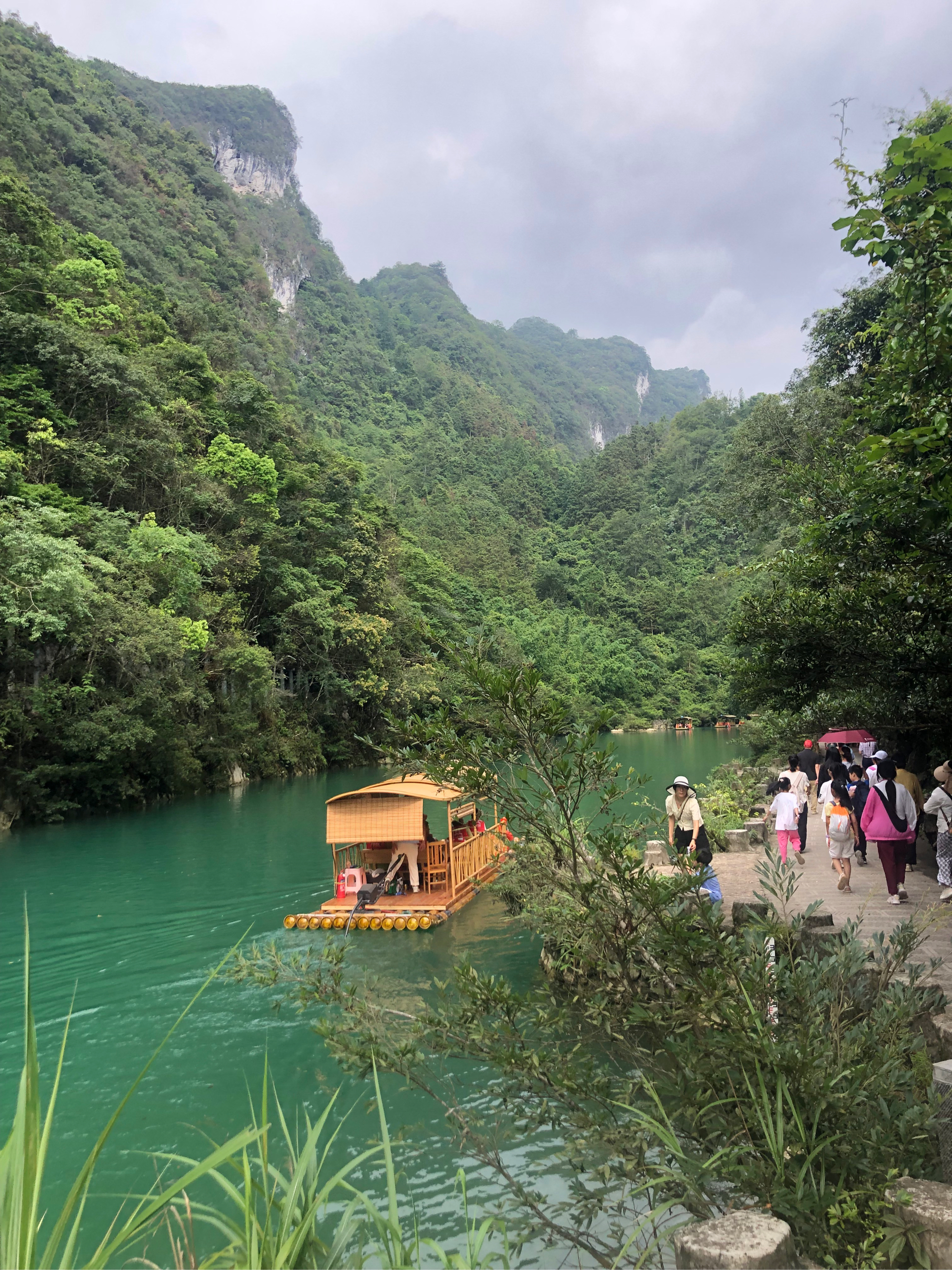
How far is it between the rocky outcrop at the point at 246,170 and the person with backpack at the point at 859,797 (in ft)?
337

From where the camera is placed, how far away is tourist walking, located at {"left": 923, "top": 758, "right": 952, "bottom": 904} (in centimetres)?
673

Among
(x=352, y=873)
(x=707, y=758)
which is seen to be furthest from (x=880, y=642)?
(x=707, y=758)

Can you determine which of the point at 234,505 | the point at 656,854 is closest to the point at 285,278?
the point at 234,505

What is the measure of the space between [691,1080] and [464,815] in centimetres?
1197

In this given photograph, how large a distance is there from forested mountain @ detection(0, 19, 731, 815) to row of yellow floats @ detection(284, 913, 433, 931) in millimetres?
4028

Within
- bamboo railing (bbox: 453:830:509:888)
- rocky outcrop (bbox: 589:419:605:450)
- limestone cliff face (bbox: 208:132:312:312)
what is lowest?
bamboo railing (bbox: 453:830:509:888)

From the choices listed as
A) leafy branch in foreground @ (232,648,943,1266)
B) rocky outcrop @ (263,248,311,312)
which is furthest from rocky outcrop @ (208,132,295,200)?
leafy branch in foreground @ (232,648,943,1266)

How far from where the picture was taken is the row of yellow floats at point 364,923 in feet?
34.2

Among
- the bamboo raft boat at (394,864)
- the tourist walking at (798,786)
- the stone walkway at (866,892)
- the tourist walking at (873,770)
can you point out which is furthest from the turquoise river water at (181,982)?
the tourist walking at (798,786)

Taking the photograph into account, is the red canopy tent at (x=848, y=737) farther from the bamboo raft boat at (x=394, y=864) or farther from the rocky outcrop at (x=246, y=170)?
the rocky outcrop at (x=246, y=170)

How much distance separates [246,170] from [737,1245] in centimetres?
11523

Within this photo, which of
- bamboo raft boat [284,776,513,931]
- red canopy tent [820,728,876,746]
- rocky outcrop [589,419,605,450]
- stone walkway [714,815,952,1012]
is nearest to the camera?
stone walkway [714,815,952,1012]

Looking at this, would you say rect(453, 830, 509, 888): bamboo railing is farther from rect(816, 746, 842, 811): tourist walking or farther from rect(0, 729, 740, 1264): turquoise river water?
rect(816, 746, 842, 811): tourist walking

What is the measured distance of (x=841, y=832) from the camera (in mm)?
7848
